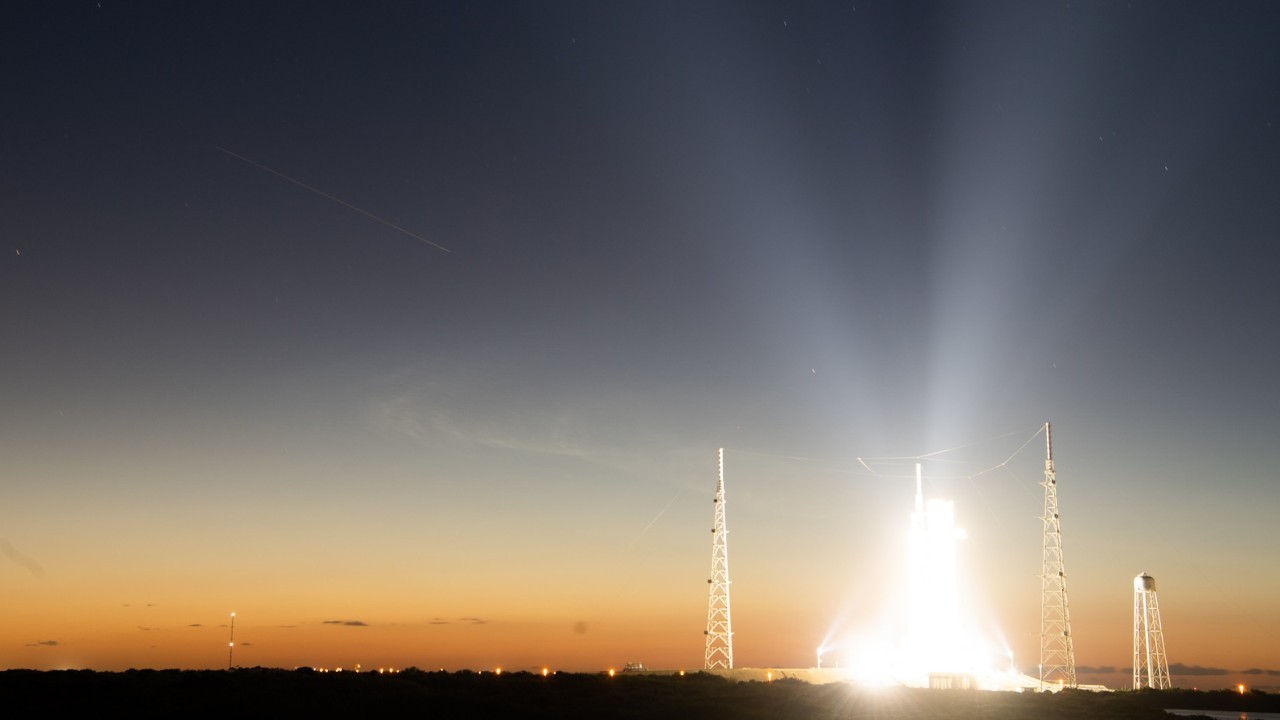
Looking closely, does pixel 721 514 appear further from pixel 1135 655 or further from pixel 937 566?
pixel 1135 655

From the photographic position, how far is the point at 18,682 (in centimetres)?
4684

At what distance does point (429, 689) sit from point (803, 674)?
3198cm

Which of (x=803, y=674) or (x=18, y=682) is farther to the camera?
(x=803, y=674)

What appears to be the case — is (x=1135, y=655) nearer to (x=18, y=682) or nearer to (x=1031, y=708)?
(x=1031, y=708)

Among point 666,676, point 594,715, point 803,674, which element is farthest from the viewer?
point 803,674

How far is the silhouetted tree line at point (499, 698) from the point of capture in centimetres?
4372

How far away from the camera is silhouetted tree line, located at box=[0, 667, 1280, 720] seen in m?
43.7

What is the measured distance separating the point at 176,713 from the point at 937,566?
56.1m

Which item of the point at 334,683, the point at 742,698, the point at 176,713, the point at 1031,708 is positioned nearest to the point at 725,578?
the point at 742,698

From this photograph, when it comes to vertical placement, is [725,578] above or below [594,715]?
above

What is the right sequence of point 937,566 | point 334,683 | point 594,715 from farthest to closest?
point 937,566, point 334,683, point 594,715

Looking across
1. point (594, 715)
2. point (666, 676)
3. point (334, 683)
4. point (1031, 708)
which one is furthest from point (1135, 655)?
point (334, 683)

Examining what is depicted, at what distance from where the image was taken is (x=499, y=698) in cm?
4953

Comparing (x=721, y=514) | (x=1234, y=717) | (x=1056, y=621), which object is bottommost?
(x=1234, y=717)
